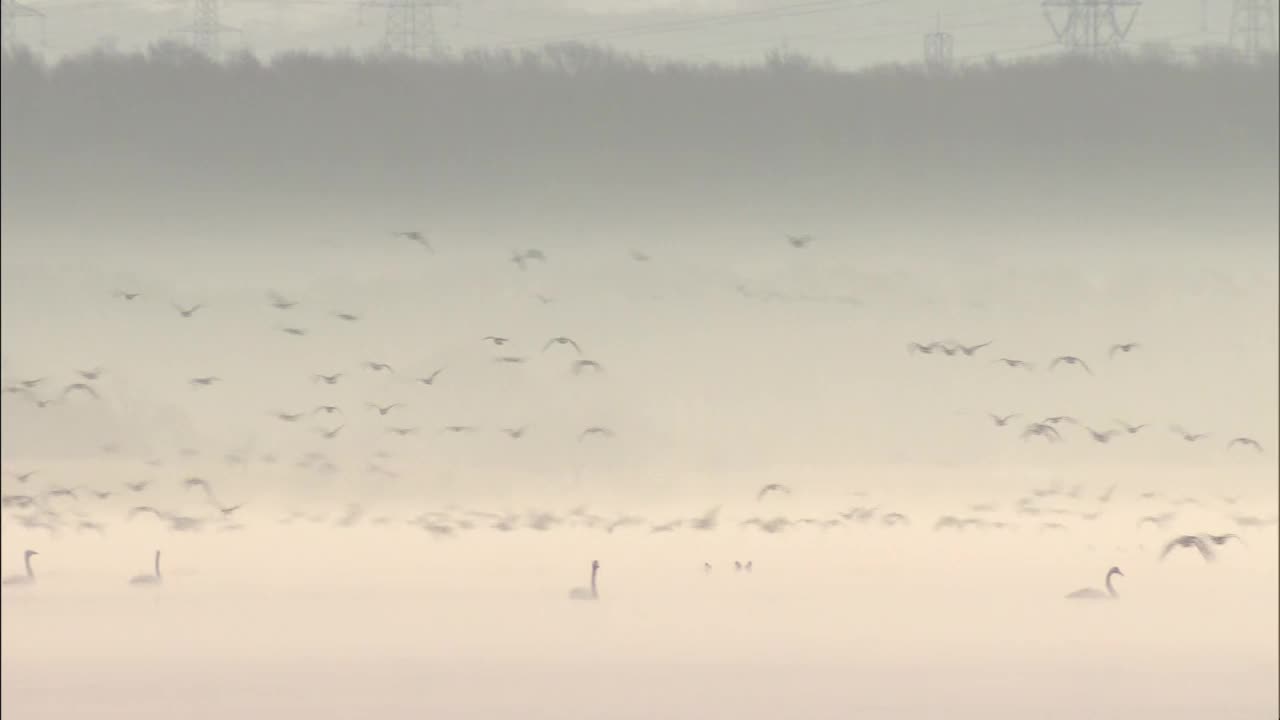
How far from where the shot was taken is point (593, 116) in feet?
6.49

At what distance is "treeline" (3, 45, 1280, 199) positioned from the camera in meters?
1.95

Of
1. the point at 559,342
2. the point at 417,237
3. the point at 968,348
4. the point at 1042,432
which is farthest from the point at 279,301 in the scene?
the point at 1042,432

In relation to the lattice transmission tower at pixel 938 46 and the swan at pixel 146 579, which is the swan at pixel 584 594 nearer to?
the swan at pixel 146 579

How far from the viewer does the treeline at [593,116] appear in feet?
6.41

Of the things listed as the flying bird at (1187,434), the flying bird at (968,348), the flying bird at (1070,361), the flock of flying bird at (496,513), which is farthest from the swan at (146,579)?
the flying bird at (1187,434)

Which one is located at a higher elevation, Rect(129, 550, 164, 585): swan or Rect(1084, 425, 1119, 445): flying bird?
Rect(1084, 425, 1119, 445): flying bird

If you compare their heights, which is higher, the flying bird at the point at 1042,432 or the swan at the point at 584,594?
the flying bird at the point at 1042,432

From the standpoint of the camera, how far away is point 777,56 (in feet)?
6.43

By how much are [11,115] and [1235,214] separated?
201cm

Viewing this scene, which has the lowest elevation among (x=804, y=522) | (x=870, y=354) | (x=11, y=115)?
(x=804, y=522)

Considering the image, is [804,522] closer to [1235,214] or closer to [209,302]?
[1235,214]

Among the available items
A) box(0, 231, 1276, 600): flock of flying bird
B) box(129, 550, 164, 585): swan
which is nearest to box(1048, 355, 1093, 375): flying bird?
box(0, 231, 1276, 600): flock of flying bird

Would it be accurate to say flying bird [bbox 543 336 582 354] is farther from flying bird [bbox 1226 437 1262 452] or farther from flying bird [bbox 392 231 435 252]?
flying bird [bbox 1226 437 1262 452]

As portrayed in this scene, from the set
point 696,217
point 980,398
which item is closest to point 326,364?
point 696,217
